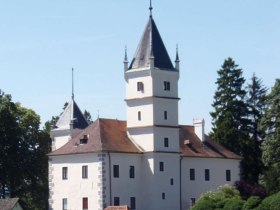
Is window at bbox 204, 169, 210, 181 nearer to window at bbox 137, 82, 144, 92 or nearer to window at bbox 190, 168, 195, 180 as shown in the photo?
window at bbox 190, 168, 195, 180

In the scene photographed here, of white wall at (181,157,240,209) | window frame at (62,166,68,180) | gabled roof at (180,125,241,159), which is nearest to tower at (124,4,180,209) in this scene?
white wall at (181,157,240,209)

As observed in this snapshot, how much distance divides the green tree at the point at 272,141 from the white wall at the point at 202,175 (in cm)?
379

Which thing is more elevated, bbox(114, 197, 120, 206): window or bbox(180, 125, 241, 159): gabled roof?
bbox(180, 125, 241, 159): gabled roof

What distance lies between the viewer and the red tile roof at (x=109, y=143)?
79.1m

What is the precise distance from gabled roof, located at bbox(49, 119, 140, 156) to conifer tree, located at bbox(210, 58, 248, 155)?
45.1 feet

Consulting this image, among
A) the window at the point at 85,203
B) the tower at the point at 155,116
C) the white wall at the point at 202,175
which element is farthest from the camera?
the white wall at the point at 202,175

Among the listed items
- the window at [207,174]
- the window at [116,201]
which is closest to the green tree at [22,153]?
the window at [116,201]

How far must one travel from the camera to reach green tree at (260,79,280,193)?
267 feet

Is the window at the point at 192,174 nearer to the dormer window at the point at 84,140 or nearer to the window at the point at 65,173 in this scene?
the dormer window at the point at 84,140

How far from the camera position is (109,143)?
260 feet

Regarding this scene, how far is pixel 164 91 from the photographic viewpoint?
81562 millimetres

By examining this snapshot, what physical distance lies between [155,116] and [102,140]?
468 centimetres

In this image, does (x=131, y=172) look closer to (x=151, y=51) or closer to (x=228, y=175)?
(x=151, y=51)

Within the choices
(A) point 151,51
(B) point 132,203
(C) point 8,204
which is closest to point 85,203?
(B) point 132,203
